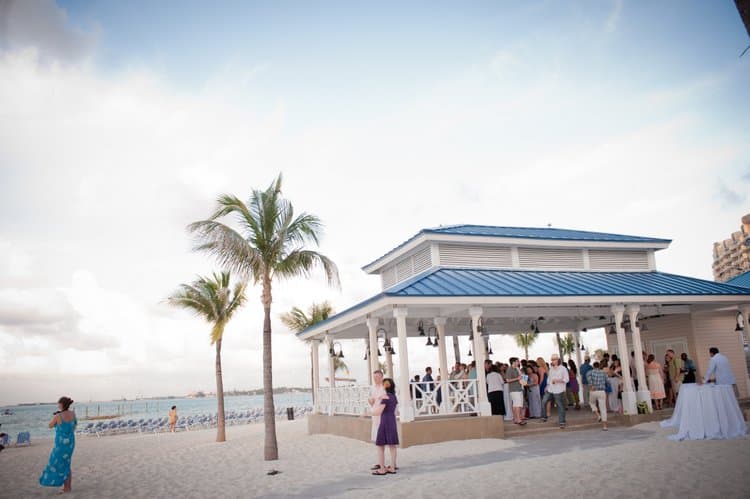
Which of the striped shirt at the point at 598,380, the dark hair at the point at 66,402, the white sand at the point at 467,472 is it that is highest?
the dark hair at the point at 66,402

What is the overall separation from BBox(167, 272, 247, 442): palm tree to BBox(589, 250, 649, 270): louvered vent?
1394 centimetres

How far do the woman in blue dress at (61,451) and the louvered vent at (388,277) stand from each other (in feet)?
36.5

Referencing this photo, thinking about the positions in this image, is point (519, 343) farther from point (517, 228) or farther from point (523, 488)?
point (523, 488)

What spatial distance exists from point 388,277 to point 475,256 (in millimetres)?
3797

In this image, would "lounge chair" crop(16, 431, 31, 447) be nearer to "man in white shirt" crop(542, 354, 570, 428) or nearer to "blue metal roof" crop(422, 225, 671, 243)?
"blue metal roof" crop(422, 225, 671, 243)

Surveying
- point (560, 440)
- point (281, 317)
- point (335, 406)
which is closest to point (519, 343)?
point (281, 317)

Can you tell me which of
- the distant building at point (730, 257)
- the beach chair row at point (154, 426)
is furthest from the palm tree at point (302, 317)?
the distant building at point (730, 257)

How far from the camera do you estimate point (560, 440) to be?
40.0 feet

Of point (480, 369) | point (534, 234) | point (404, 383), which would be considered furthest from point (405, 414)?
point (534, 234)

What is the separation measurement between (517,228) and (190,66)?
42.8ft

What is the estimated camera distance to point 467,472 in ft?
29.5

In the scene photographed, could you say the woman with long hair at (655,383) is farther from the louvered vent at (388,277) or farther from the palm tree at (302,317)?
the palm tree at (302,317)

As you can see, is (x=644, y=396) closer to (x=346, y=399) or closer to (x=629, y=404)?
(x=629, y=404)

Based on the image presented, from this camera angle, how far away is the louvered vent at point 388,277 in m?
19.0
